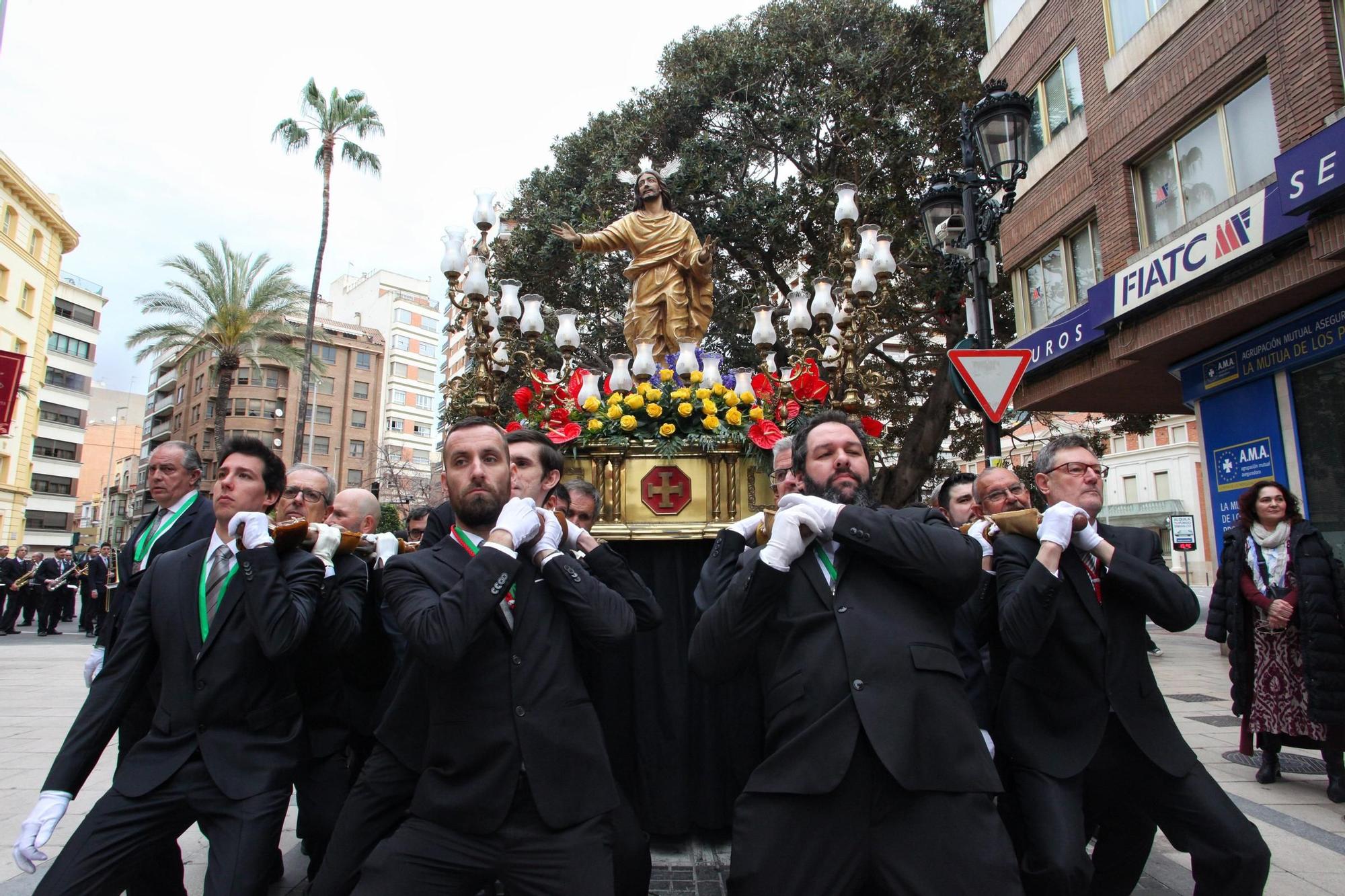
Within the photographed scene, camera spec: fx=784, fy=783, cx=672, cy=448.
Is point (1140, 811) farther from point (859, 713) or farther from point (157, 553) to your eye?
point (157, 553)

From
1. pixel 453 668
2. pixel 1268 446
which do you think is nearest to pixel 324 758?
pixel 453 668

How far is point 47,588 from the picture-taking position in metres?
17.4

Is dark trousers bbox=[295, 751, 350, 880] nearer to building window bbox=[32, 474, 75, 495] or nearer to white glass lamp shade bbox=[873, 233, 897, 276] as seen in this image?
white glass lamp shade bbox=[873, 233, 897, 276]

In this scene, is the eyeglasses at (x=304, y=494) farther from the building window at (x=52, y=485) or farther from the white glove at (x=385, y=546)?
the building window at (x=52, y=485)

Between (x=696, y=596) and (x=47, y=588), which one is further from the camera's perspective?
(x=47, y=588)

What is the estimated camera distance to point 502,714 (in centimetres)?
256

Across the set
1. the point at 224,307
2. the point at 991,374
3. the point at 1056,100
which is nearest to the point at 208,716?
the point at 991,374

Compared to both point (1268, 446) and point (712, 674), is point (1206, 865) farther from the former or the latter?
point (1268, 446)

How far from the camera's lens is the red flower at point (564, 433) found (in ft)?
15.3

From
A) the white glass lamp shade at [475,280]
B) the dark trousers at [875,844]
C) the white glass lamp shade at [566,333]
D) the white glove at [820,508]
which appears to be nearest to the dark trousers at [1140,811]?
the dark trousers at [875,844]

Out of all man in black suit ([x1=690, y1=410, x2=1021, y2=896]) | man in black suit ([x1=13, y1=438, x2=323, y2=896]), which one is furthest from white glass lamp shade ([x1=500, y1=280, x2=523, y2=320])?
man in black suit ([x1=690, y1=410, x2=1021, y2=896])

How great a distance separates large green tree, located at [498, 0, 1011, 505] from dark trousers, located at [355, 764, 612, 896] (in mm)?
13715

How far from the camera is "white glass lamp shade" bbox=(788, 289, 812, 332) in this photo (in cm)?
547

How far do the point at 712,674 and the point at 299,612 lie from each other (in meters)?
1.59
